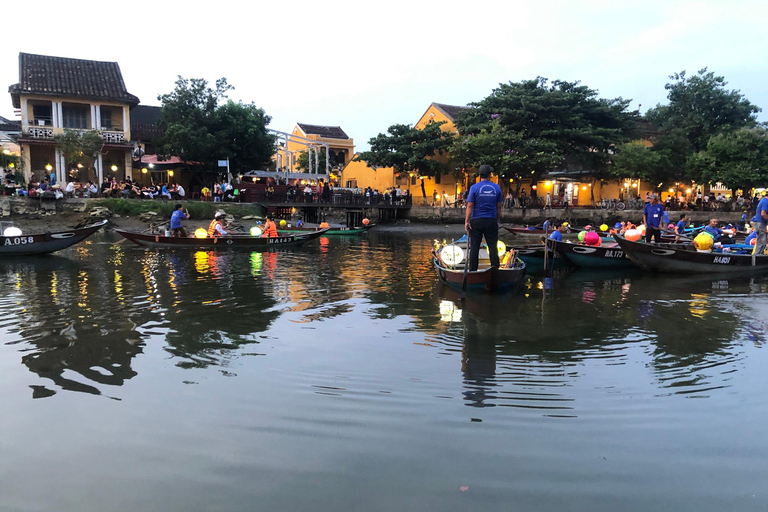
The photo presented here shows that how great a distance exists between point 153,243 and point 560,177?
30.0m

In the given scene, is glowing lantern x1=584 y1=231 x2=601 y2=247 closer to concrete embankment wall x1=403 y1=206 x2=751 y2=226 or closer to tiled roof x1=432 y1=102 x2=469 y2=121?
concrete embankment wall x1=403 y1=206 x2=751 y2=226

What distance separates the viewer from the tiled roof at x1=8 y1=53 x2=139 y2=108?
27375 millimetres

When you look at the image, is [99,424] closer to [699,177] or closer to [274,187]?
[274,187]

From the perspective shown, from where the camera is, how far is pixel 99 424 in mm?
3873

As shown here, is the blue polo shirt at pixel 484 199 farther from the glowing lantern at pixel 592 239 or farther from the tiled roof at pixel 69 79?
the tiled roof at pixel 69 79

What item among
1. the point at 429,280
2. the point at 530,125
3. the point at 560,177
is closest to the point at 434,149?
the point at 530,125

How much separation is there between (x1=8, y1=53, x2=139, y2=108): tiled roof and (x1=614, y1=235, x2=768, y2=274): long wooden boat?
2750 centimetres

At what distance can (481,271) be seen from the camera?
8492 mm

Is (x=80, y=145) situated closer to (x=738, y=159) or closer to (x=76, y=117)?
(x=76, y=117)

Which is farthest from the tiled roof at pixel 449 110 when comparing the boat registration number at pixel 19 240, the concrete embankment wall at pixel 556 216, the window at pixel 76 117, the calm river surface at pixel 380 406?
the calm river surface at pixel 380 406

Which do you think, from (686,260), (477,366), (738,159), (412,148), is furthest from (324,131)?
(477,366)

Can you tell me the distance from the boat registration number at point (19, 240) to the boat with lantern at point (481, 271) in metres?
10.8

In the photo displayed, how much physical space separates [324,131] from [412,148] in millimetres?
17909

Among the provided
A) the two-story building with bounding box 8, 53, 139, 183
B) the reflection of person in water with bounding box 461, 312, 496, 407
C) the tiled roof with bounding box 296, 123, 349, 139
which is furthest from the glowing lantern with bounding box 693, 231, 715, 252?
the tiled roof with bounding box 296, 123, 349, 139
